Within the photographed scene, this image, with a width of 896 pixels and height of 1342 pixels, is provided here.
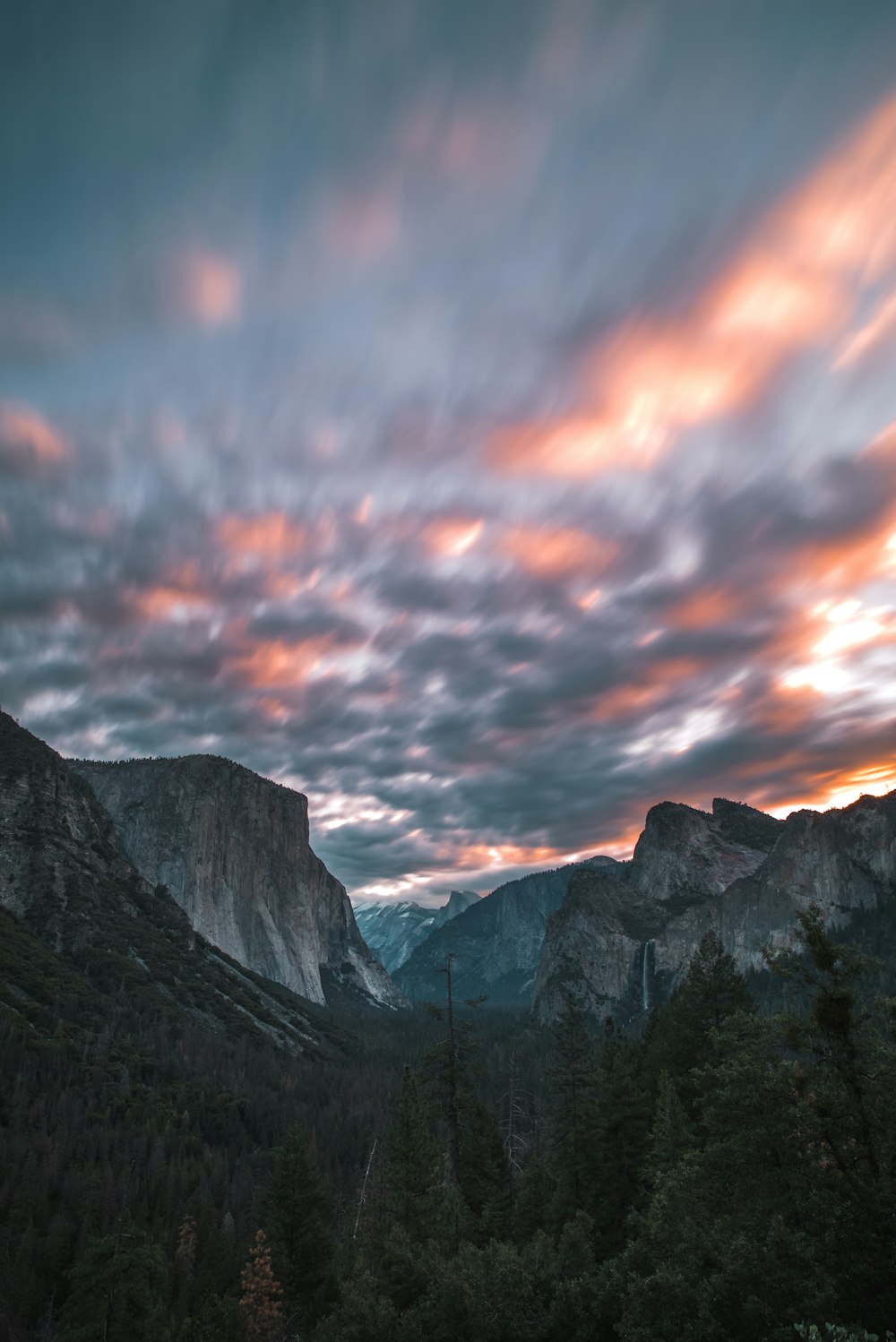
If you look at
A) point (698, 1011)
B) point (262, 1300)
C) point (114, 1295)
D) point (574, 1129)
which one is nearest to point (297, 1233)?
point (262, 1300)

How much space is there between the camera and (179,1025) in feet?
477

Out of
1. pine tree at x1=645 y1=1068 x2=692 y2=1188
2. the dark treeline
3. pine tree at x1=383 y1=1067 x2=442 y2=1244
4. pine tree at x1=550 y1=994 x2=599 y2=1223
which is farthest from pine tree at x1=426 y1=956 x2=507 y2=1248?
pine tree at x1=645 y1=1068 x2=692 y2=1188

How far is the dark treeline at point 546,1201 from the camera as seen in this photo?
46.4ft

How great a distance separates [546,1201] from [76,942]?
6227 inches

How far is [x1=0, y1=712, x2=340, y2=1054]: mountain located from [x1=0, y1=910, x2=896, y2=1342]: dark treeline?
39462mm

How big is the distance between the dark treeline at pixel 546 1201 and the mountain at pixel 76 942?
129ft

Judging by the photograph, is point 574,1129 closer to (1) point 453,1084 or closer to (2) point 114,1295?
(1) point 453,1084

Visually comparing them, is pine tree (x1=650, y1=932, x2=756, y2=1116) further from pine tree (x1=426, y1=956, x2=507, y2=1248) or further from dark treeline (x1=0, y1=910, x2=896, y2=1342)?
pine tree (x1=426, y1=956, x2=507, y2=1248)

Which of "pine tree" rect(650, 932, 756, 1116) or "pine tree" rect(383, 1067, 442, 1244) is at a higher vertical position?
"pine tree" rect(650, 932, 756, 1116)

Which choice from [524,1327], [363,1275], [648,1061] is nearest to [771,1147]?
[524,1327]

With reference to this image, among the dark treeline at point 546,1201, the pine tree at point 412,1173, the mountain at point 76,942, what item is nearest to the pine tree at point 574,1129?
the dark treeline at point 546,1201

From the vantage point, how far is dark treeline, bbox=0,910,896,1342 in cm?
1413

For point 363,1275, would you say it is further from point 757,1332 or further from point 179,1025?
point 179,1025

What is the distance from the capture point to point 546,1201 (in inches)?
1407
